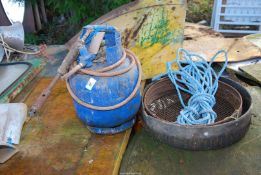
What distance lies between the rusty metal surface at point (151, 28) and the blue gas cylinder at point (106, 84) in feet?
2.36

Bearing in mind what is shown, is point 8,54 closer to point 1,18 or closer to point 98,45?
point 1,18

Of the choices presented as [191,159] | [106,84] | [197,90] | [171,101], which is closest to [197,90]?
[197,90]

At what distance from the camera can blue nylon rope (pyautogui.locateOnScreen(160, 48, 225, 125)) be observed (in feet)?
7.26

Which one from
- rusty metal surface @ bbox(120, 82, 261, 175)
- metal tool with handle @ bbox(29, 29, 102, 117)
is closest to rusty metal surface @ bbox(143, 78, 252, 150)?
rusty metal surface @ bbox(120, 82, 261, 175)

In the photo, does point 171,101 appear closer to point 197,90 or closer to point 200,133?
point 197,90

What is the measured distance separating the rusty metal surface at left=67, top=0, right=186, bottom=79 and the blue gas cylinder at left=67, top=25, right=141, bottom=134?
0.72m

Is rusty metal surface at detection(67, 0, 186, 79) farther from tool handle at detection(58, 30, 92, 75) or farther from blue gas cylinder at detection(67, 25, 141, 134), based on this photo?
tool handle at detection(58, 30, 92, 75)

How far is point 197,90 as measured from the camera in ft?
7.85

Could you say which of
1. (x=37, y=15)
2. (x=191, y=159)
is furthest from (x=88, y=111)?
(x=37, y=15)

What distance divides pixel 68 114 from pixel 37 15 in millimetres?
2996

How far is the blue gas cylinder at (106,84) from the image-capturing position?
80.4 inches

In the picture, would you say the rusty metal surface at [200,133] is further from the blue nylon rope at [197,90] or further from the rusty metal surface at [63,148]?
the rusty metal surface at [63,148]

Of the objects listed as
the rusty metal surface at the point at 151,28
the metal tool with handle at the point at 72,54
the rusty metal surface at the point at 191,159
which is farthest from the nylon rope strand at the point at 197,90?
the metal tool with handle at the point at 72,54

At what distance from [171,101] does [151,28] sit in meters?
0.74
